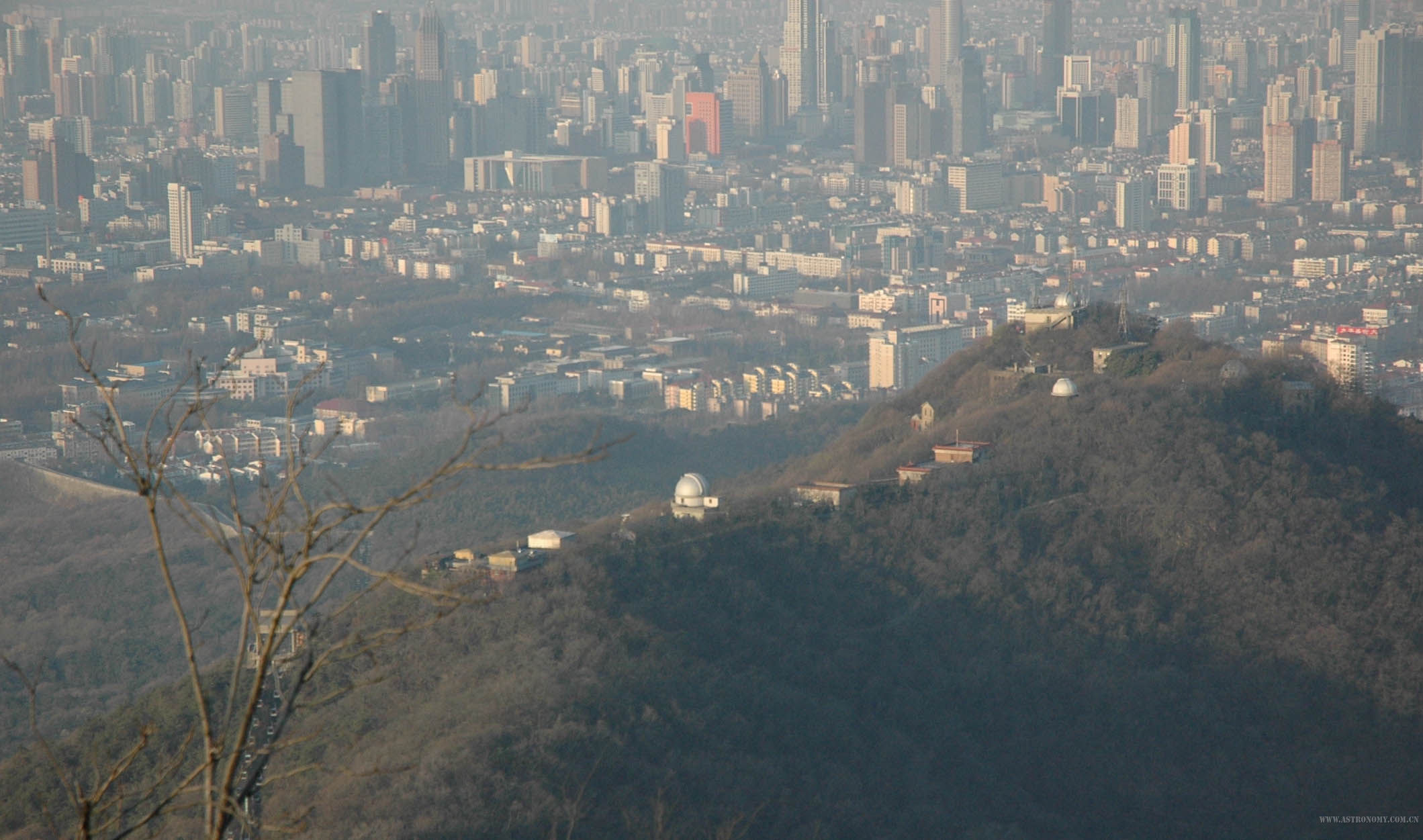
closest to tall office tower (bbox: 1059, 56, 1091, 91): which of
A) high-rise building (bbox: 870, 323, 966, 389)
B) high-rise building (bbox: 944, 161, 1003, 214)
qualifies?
high-rise building (bbox: 944, 161, 1003, 214)

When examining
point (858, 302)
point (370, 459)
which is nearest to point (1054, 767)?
point (370, 459)

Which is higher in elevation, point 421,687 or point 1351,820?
point 421,687

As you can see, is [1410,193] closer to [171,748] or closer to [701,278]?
[701,278]

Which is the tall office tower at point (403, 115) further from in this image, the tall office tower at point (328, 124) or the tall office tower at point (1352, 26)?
the tall office tower at point (1352, 26)

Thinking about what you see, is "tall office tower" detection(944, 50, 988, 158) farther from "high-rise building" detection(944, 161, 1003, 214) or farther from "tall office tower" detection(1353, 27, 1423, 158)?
"tall office tower" detection(1353, 27, 1423, 158)

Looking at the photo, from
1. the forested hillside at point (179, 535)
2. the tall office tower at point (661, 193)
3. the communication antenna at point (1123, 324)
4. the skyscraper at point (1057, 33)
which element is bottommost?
the forested hillside at point (179, 535)

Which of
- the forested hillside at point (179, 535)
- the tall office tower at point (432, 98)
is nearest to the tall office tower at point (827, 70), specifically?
the tall office tower at point (432, 98)

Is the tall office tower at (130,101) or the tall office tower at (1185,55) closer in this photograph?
the tall office tower at (1185,55)
